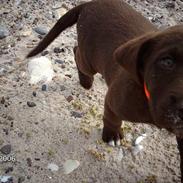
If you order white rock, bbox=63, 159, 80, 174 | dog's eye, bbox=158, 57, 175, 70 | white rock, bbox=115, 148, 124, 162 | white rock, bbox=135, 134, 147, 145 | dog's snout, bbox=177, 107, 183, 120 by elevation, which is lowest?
white rock, bbox=63, 159, 80, 174

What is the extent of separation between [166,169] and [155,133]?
335 mm

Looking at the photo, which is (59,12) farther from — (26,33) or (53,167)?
Result: (53,167)

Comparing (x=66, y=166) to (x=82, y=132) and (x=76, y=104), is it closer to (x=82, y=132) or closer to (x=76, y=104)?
(x=82, y=132)

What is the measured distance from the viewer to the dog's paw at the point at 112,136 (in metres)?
3.50

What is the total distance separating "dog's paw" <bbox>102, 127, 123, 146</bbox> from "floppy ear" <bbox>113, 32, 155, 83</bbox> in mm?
1025

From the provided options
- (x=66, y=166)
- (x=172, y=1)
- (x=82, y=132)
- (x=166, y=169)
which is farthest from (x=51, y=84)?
(x=172, y=1)

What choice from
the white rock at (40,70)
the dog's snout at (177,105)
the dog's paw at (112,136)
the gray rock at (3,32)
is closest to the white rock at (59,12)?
the gray rock at (3,32)

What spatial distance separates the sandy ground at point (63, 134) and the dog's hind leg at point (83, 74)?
0.29ft

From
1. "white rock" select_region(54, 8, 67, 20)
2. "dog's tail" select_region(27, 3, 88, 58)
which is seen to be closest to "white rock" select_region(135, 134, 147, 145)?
"dog's tail" select_region(27, 3, 88, 58)

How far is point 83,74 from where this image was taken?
151 inches

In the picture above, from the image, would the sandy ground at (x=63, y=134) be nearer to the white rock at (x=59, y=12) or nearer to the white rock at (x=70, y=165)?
the white rock at (x=70, y=165)

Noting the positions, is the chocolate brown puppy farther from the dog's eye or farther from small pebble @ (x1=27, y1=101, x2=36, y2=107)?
small pebble @ (x1=27, y1=101, x2=36, y2=107)

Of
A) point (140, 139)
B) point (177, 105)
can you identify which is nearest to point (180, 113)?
point (177, 105)

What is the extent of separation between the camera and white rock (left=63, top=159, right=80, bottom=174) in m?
3.41
